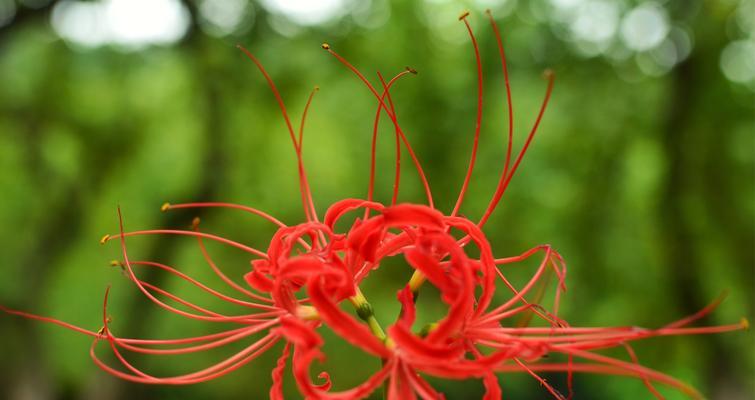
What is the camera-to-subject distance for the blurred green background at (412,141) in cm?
791

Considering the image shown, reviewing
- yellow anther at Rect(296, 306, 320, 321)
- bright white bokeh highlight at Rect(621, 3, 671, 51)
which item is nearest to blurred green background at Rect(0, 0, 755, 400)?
bright white bokeh highlight at Rect(621, 3, 671, 51)

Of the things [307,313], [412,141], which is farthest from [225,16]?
[307,313]

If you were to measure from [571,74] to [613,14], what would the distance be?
0.82m

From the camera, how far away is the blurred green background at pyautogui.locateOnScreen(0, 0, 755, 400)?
7906 millimetres

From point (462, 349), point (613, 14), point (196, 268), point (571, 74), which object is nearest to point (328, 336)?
point (196, 268)

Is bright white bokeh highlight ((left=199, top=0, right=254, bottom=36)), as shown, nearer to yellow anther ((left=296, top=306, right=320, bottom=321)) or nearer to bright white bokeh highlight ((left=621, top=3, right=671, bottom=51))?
bright white bokeh highlight ((left=621, top=3, right=671, bottom=51))

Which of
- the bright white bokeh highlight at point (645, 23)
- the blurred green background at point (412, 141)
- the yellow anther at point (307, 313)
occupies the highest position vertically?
the bright white bokeh highlight at point (645, 23)

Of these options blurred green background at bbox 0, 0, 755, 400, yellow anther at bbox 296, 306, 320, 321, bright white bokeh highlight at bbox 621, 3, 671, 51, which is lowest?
yellow anther at bbox 296, 306, 320, 321

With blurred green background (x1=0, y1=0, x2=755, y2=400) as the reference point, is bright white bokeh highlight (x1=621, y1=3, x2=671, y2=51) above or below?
above

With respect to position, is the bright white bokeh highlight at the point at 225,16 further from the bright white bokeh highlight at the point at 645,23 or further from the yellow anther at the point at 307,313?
the yellow anther at the point at 307,313

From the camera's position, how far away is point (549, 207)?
886 centimetres

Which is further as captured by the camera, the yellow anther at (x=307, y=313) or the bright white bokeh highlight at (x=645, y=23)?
the bright white bokeh highlight at (x=645, y=23)

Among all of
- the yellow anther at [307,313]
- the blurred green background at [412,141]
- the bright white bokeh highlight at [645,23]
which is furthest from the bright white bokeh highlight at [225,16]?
the yellow anther at [307,313]

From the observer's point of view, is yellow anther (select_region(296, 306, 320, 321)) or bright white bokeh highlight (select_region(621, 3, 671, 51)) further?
bright white bokeh highlight (select_region(621, 3, 671, 51))
